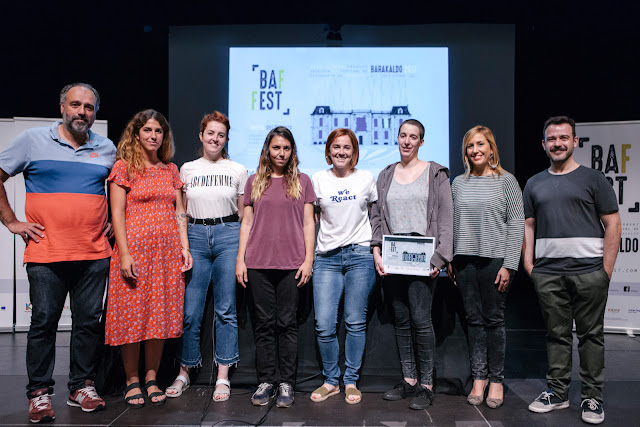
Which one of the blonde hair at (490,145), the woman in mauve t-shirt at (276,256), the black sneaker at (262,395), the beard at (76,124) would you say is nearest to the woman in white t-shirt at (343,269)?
the woman in mauve t-shirt at (276,256)

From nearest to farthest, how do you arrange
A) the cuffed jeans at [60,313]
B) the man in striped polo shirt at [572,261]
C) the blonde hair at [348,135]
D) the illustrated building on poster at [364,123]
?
the cuffed jeans at [60,313]
the man in striped polo shirt at [572,261]
the blonde hair at [348,135]
the illustrated building on poster at [364,123]

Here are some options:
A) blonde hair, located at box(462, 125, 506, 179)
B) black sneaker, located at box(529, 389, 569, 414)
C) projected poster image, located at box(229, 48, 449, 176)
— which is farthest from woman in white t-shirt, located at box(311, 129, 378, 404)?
projected poster image, located at box(229, 48, 449, 176)

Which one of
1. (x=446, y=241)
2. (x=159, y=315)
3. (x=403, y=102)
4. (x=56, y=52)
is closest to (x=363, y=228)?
(x=446, y=241)

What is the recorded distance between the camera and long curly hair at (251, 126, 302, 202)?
99.4 inches

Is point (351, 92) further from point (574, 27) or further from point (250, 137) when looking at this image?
point (574, 27)

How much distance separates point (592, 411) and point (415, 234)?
1.25 metres

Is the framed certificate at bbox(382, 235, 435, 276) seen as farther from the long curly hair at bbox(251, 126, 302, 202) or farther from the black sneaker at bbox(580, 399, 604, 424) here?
the black sneaker at bbox(580, 399, 604, 424)

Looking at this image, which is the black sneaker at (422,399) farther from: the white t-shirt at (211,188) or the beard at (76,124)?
the beard at (76,124)

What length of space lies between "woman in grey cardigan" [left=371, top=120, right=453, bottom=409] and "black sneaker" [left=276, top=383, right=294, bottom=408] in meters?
0.53

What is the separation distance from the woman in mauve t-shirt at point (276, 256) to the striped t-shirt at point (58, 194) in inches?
30.6

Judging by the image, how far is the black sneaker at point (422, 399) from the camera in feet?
7.98

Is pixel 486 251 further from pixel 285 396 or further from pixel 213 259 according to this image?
pixel 213 259

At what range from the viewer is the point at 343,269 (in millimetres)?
2576

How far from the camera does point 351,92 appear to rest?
14.7ft
